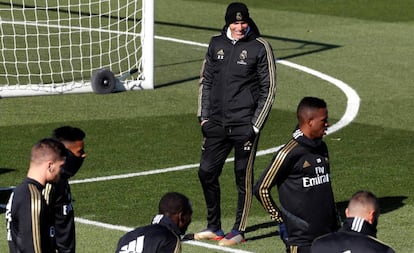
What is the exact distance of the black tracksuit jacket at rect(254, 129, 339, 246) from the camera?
1017 centimetres

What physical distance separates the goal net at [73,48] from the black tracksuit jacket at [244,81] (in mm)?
8279

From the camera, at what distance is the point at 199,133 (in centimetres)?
1817

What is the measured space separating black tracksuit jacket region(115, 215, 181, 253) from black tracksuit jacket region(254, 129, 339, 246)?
87.6 inches

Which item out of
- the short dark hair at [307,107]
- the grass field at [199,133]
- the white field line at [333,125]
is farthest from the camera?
the white field line at [333,125]

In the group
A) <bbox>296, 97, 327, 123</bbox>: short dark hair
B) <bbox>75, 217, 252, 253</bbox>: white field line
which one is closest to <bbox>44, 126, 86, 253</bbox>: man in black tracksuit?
Result: <bbox>296, 97, 327, 123</bbox>: short dark hair

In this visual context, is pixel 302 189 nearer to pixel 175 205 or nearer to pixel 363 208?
pixel 363 208

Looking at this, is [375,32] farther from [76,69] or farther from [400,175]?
[400,175]

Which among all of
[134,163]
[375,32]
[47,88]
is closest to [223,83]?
[134,163]

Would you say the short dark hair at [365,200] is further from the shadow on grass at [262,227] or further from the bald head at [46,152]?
the shadow on grass at [262,227]

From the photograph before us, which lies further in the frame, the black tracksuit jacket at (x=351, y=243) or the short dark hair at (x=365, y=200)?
the short dark hair at (x=365, y=200)

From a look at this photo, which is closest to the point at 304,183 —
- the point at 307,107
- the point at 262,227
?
the point at 307,107

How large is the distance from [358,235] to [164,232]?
130 cm

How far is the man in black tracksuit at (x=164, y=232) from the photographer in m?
8.04

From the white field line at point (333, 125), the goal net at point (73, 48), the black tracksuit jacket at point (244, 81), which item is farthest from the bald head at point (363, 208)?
the goal net at point (73, 48)
